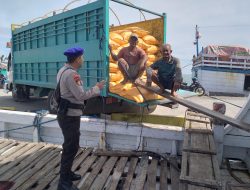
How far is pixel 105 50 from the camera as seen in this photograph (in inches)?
195

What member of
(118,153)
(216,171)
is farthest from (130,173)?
(216,171)

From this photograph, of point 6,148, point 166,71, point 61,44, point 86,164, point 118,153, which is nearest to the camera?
point 86,164

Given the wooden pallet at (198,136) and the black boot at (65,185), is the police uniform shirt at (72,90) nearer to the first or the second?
the black boot at (65,185)

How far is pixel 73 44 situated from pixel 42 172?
3157 millimetres

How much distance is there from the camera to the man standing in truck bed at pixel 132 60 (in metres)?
5.40

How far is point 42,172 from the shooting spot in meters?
3.70

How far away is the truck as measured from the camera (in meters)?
5.04

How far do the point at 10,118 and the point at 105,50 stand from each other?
2.44 metres

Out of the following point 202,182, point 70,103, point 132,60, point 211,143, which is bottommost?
point 202,182

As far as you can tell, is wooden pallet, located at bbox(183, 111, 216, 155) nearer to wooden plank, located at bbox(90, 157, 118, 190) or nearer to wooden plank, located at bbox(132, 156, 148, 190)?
wooden plank, located at bbox(132, 156, 148, 190)

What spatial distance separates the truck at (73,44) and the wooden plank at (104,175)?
126 cm

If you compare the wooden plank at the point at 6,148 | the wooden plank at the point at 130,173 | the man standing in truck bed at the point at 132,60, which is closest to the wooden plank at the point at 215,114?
the man standing in truck bed at the point at 132,60

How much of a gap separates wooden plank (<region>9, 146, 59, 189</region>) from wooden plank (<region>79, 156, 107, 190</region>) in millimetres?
817

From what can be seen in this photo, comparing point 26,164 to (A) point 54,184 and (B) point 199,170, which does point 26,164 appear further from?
(B) point 199,170
